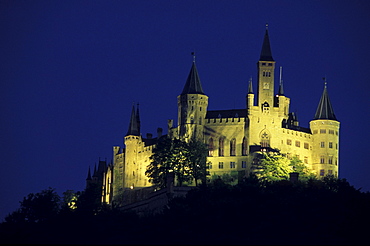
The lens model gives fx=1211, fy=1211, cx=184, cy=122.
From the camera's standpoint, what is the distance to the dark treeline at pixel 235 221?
12700cm

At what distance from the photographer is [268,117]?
514 ft

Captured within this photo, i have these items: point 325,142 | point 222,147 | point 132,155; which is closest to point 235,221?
point 222,147

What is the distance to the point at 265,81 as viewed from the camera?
6240 inches

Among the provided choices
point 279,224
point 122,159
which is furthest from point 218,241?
point 122,159

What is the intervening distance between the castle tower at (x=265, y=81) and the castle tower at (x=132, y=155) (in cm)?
2209

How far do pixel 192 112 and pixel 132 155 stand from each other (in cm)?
1649

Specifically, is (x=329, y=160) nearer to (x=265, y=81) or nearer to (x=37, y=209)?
(x=265, y=81)

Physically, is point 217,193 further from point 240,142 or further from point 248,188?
point 240,142

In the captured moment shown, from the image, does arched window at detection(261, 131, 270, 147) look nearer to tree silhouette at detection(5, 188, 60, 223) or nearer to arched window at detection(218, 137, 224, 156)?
arched window at detection(218, 137, 224, 156)

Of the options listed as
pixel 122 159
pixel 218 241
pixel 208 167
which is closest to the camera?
pixel 218 241

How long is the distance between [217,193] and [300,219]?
12.4 meters

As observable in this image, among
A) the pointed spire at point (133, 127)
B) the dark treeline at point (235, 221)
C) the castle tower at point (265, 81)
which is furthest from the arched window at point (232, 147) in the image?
the pointed spire at point (133, 127)

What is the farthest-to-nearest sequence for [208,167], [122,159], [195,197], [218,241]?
[122,159], [208,167], [195,197], [218,241]

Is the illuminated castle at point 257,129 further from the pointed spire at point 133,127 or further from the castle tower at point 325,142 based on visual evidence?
the pointed spire at point 133,127
